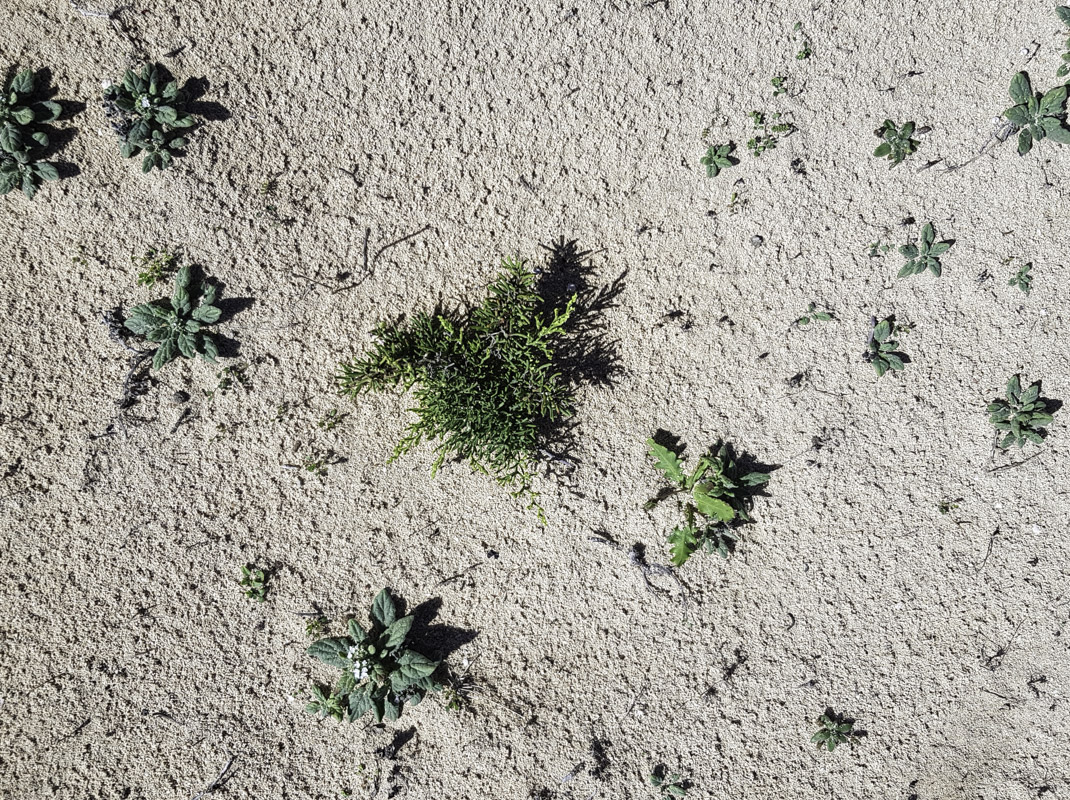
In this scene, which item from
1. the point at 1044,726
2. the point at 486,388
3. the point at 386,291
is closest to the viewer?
the point at 486,388

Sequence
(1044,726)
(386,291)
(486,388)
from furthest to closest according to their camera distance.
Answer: (1044,726), (386,291), (486,388)

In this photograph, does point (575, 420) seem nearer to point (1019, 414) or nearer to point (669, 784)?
point (669, 784)

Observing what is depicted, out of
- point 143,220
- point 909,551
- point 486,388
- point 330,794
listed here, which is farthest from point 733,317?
point 330,794

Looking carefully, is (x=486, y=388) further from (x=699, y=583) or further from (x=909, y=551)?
(x=909, y=551)

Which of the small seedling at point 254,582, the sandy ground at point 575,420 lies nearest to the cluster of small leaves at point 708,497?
the sandy ground at point 575,420

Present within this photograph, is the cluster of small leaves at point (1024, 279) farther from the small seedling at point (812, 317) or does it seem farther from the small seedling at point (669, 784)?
the small seedling at point (669, 784)

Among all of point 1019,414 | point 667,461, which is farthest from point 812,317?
point 1019,414

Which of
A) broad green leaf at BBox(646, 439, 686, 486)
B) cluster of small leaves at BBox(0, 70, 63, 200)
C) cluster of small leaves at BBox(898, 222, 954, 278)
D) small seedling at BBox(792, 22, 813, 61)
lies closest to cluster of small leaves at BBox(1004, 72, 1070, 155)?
cluster of small leaves at BBox(898, 222, 954, 278)
